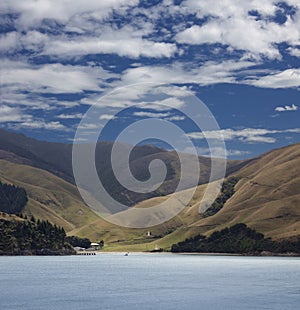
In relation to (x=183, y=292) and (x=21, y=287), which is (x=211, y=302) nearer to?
(x=183, y=292)

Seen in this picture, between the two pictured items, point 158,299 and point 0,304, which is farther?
point 158,299

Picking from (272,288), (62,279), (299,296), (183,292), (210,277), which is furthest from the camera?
(210,277)

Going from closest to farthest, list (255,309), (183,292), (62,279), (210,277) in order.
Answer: (255,309)
(183,292)
(62,279)
(210,277)

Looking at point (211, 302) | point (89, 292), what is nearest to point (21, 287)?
point (89, 292)

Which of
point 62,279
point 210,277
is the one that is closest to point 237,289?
point 210,277

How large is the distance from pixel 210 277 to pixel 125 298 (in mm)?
69597

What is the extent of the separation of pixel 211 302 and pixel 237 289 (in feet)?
96.0

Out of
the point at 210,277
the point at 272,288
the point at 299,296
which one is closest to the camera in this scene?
the point at 299,296

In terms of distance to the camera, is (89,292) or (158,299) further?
(89,292)

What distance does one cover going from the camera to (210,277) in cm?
19012

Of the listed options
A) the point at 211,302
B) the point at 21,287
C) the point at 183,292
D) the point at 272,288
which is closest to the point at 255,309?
the point at 211,302

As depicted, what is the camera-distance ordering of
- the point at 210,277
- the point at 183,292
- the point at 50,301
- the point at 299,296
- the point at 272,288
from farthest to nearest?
1. the point at 210,277
2. the point at 272,288
3. the point at 183,292
4. the point at 299,296
5. the point at 50,301

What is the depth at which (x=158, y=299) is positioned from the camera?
4894 inches

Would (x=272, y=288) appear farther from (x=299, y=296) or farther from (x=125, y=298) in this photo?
(x=125, y=298)
